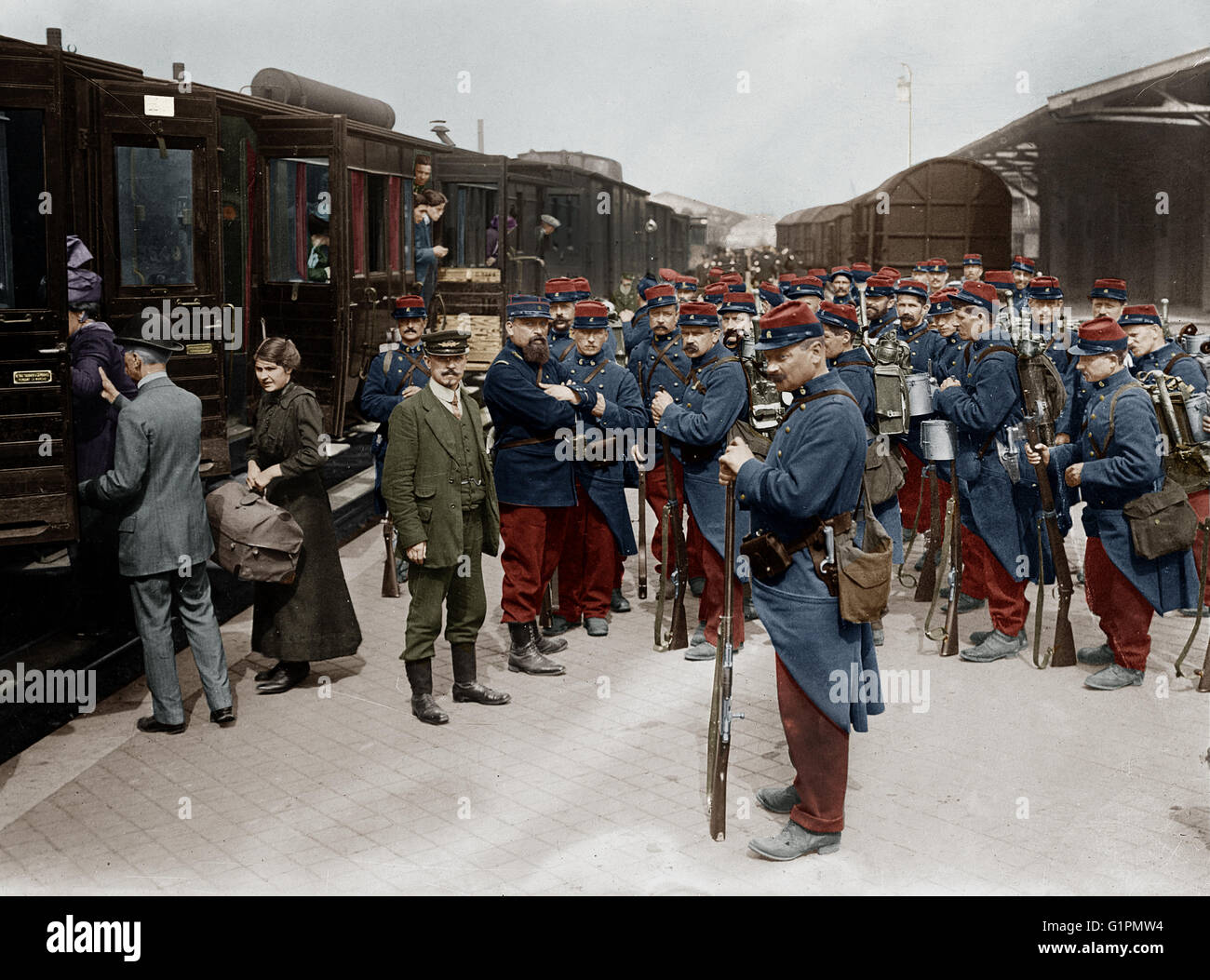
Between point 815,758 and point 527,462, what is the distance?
3.26 meters

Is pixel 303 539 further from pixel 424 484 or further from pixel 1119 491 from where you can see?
pixel 1119 491

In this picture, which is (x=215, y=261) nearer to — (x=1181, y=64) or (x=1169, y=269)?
(x=1181, y=64)

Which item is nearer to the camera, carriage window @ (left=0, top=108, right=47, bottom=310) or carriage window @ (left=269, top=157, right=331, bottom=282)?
carriage window @ (left=0, top=108, right=47, bottom=310)

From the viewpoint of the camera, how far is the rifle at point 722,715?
5211mm

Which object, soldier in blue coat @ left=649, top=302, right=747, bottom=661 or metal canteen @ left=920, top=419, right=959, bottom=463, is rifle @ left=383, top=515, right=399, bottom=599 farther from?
metal canteen @ left=920, top=419, right=959, bottom=463

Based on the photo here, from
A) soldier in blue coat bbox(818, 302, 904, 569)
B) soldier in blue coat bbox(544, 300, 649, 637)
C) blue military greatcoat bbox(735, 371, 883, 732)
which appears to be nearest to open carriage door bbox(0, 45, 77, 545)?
soldier in blue coat bbox(544, 300, 649, 637)

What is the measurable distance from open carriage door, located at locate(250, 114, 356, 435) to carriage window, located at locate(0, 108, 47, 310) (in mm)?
5514

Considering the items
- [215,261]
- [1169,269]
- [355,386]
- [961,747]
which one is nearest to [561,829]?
[961,747]

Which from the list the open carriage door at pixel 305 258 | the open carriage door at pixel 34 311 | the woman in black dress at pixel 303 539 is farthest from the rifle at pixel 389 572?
the open carriage door at pixel 305 258

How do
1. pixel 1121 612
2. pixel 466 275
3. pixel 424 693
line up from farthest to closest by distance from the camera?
pixel 466 275 < pixel 1121 612 < pixel 424 693

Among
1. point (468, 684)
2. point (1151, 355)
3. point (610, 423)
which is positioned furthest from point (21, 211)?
point (1151, 355)

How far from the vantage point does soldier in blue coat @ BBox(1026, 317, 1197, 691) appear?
23.0 feet

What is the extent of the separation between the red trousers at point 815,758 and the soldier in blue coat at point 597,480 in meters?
3.19

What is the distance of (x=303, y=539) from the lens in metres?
7.20
